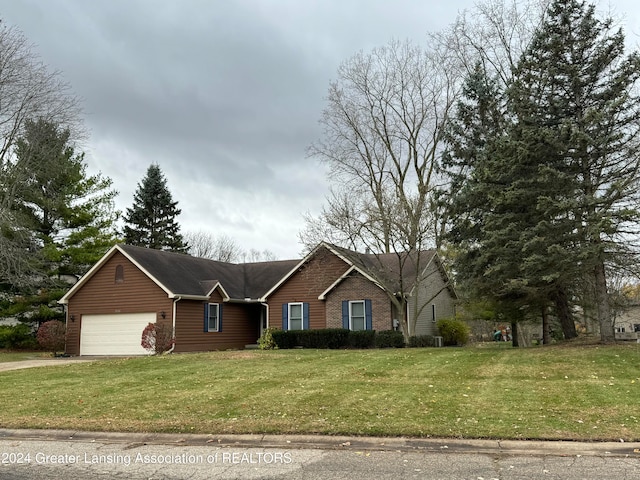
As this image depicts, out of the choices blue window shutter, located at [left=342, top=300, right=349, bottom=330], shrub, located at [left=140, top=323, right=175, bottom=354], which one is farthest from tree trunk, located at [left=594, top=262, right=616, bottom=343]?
shrub, located at [left=140, top=323, right=175, bottom=354]

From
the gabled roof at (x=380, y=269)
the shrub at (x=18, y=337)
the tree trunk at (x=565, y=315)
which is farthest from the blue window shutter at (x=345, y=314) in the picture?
the shrub at (x=18, y=337)

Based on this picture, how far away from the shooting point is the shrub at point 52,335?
26.4 m

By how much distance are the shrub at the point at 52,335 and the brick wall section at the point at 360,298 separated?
530 inches

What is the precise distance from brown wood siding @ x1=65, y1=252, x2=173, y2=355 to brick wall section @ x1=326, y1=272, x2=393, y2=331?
315 inches

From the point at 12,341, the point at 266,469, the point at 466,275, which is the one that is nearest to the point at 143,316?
the point at 12,341

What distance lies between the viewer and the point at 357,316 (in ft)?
87.6

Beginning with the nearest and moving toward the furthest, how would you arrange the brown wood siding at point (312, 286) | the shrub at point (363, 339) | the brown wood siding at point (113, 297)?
the shrub at point (363, 339) < the brown wood siding at point (113, 297) < the brown wood siding at point (312, 286)

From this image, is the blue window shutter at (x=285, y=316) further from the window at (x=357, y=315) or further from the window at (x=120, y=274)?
the window at (x=120, y=274)

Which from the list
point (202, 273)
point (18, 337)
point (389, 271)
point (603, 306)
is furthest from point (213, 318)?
point (603, 306)

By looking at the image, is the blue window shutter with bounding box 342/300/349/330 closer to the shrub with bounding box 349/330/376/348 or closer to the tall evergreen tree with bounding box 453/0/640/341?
the shrub with bounding box 349/330/376/348

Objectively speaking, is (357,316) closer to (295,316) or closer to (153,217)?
(295,316)

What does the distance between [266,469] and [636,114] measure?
17081 mm

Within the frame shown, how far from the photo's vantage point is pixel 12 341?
30.9 meters

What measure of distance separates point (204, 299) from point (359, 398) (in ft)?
61.6
